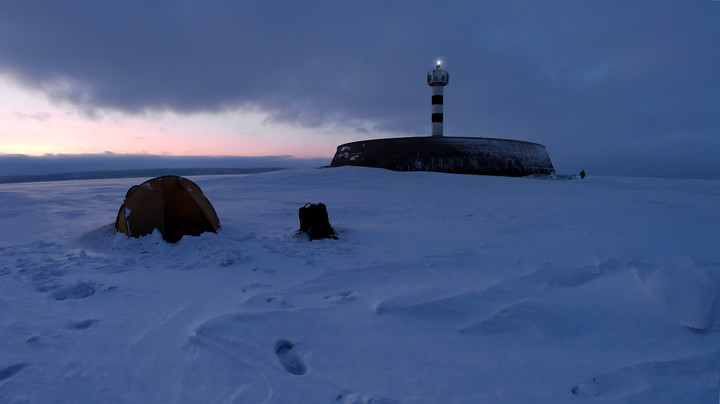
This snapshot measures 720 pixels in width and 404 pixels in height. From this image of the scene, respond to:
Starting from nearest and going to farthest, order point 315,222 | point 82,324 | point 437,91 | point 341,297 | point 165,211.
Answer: point 82,324 → point 341,297 → point 165,211 → point 315,222 → point 437,91

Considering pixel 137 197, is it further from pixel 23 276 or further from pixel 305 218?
pixel 305 218

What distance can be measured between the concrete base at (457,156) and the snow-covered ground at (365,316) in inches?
395

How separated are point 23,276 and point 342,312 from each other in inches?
109

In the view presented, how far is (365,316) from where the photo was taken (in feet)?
7.54

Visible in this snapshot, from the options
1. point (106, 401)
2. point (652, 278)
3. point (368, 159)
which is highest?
point (368, 159)

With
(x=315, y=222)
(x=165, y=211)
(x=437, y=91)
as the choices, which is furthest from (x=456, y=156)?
(x=165, y=211)

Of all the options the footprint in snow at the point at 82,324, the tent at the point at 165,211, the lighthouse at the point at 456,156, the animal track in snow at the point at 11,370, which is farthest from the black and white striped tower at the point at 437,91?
the animal track in snow at the point at 11,370

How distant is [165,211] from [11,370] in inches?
105

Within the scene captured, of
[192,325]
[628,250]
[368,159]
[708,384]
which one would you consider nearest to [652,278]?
[628,250]

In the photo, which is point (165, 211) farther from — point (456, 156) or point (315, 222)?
point (456, 156)

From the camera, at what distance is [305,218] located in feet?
14.2

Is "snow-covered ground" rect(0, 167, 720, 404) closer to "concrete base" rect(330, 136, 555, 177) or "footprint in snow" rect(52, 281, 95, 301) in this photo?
"footprint in snow" rect(52, 281, 95, 301)

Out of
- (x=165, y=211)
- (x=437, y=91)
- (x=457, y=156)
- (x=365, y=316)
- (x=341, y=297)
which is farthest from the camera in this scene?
(x=437, y=91)

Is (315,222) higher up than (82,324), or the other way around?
(315,222)
